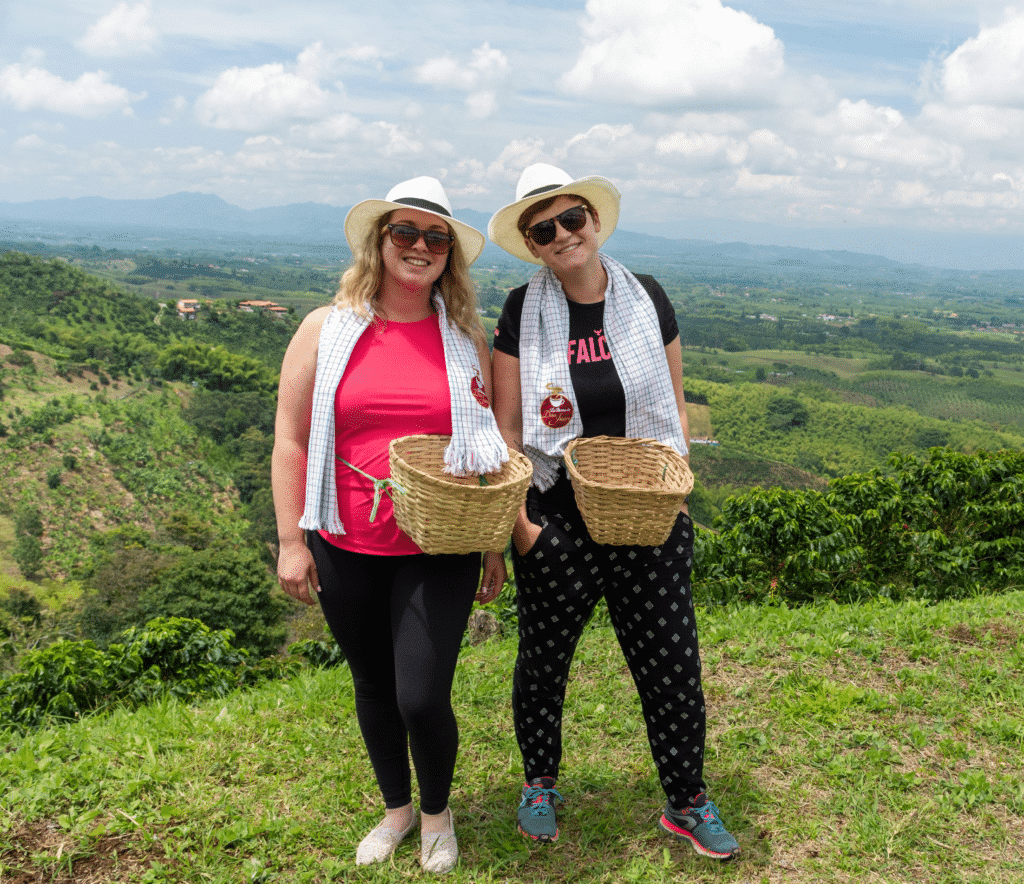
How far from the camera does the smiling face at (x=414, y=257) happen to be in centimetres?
211

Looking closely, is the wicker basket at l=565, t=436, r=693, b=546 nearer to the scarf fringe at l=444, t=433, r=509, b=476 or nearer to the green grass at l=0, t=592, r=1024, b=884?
the scarf fringe at l=444, t=433, r=509, b=476

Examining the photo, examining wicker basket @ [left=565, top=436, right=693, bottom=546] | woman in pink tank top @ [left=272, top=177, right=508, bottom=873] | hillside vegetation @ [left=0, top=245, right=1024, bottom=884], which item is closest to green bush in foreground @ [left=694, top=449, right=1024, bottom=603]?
hillside vegetation @ [left=0, top=245, right=1024, bottom=884]

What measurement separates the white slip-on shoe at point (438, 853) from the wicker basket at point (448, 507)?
0.94 metres

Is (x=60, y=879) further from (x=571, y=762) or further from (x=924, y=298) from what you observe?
(x=924, y=298)

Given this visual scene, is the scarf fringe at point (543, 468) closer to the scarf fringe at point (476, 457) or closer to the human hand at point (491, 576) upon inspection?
the scarf fringe at point (476, 457)

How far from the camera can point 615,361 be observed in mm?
2141

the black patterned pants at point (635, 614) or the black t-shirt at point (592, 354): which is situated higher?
the black t-shirt at point (592, 354)

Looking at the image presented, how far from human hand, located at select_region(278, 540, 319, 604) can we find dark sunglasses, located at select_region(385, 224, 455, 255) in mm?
877

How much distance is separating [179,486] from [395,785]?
180 feet

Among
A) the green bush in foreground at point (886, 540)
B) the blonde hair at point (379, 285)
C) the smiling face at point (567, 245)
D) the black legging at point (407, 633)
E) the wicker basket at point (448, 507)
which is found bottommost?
the green bush in foreground at point (886, 540)

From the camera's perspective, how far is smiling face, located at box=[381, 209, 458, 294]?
211 centimetres

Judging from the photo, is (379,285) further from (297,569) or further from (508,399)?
(297,569)

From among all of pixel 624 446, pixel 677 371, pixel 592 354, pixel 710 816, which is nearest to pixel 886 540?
pixel 710 816

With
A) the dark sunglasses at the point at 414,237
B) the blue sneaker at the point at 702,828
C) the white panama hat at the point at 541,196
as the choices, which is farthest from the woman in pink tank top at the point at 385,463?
the blue sneaker at the point at 702,828
